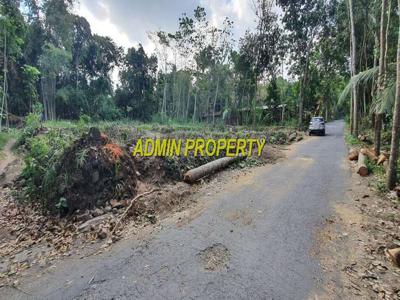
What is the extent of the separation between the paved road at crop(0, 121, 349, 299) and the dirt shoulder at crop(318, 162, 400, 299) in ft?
0.60

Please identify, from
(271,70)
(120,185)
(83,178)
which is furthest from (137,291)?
(271,70)

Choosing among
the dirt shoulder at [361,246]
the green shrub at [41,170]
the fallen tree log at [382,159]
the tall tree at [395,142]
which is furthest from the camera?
the fallen tree log at [382,159]

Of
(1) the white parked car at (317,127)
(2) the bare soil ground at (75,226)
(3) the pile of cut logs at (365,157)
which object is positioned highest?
(1) the white parked car at (317,127)

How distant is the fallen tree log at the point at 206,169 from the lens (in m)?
6.09

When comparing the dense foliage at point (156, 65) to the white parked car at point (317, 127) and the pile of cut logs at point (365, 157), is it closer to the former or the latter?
the white parked car at point (317, 127)

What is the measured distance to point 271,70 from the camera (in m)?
20.8

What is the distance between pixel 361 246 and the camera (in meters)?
3.22

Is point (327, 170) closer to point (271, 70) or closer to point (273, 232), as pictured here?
point (273, 232)

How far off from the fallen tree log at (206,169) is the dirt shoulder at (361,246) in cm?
325

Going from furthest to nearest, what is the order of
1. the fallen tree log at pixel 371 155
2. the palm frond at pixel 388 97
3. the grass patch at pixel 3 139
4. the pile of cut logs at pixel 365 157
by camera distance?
the grass patch at pixel 3 139 → the fallen tree log at pixel 371 155 → the pile of cut logs at pixel 365 157 → the palm frond at pixel 388 97

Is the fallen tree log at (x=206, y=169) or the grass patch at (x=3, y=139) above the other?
the grass patch at (x=3, y=139)

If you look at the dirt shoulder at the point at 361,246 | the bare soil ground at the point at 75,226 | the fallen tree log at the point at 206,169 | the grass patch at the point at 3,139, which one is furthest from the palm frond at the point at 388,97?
the grass patch at the point at 3,139

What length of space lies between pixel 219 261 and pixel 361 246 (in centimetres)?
205

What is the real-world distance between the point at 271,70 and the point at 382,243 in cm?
1993
